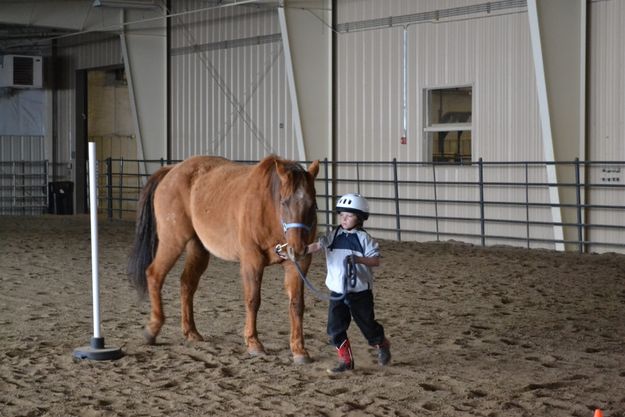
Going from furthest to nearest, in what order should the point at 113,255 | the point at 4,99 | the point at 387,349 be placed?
the point at 4,99 < the point at 113,255 < the point at 387,349

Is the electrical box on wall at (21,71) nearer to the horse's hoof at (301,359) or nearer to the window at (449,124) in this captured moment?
the window at (449,124)

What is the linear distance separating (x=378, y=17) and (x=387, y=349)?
11.8 m

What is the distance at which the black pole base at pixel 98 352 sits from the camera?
659 centimetres

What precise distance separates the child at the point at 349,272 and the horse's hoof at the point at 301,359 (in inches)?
12.8

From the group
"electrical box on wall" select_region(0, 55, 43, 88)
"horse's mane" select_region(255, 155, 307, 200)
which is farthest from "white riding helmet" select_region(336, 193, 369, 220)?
"electrical box on wall" select_region(0, 55, 43, 88)

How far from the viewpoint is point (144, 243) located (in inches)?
302

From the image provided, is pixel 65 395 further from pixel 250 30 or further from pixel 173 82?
pixel 173 82

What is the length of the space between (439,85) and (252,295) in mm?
10132

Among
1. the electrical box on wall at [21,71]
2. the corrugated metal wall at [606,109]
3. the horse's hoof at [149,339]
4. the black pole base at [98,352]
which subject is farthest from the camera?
the electrical box on wall at [21,71]

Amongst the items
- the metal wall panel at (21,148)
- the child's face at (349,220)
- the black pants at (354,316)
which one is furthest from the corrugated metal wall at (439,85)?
the metal wall panel at (21,148)

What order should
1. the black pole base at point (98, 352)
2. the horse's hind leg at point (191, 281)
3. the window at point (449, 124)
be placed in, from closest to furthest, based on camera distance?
the black pole base at point (98, 352) < the horse's hind leg at point (191, 281) < the window at point (449, 124)

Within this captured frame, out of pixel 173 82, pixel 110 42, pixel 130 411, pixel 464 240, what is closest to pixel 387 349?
pixel 130 411

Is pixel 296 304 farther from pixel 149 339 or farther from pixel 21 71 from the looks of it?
pixel 21 71

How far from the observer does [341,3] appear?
17.9m
